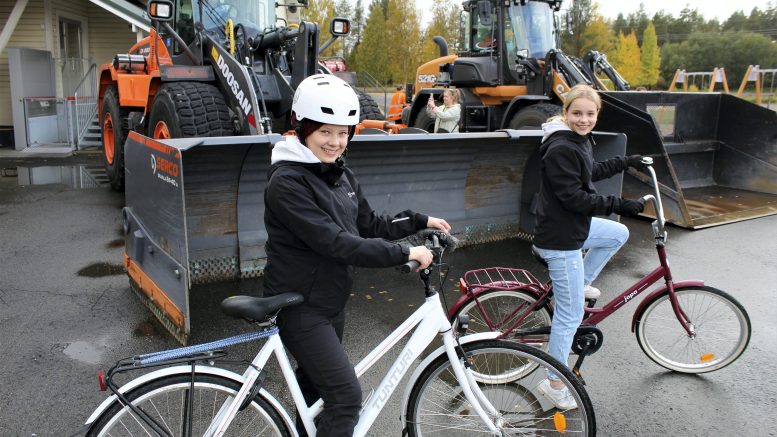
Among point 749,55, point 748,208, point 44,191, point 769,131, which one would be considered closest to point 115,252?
point 44,191

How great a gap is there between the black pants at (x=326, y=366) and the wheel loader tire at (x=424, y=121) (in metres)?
9.61

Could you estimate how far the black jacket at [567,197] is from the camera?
11.4ft

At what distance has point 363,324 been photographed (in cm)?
495

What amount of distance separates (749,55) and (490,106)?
52878 mm

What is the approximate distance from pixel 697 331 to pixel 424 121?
8.76 metres

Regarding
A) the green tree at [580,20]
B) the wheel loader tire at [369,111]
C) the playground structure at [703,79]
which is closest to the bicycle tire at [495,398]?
the wheel loader tire at [369,111]

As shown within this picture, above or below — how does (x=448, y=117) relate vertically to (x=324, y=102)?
below

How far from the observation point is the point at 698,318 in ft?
13.4

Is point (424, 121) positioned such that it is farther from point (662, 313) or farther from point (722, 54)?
point (722, 54)

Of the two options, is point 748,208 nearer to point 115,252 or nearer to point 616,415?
point 616,415

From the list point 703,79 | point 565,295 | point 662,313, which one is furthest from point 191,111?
point 703,79

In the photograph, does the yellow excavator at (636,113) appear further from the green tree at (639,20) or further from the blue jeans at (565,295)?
the green tree at (639,20)

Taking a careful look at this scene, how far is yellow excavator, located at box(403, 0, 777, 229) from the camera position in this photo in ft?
28.3

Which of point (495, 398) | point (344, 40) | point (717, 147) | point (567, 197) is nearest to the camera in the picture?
point (495, 398)
